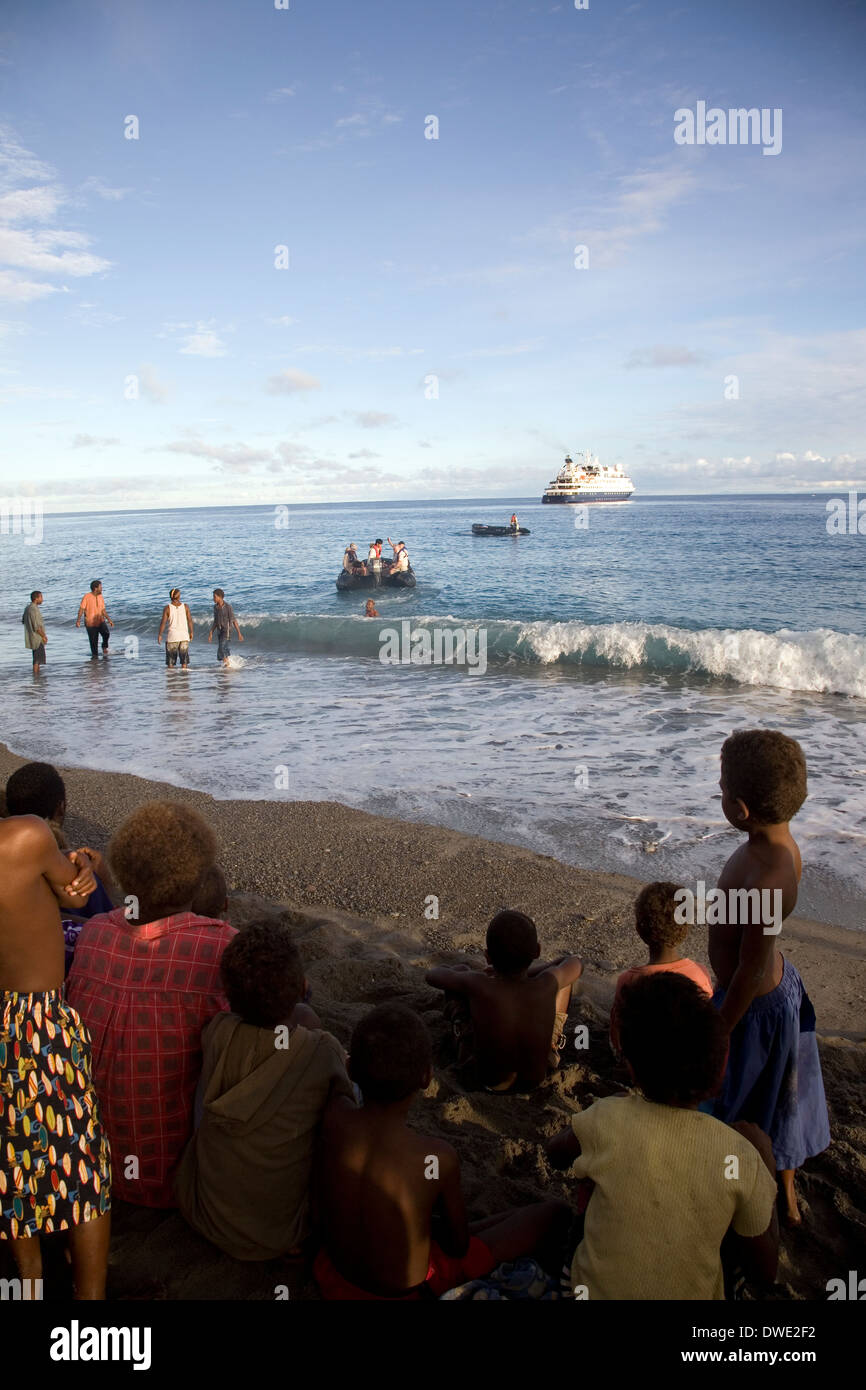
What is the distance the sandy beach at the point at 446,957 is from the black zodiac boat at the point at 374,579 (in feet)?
55.7

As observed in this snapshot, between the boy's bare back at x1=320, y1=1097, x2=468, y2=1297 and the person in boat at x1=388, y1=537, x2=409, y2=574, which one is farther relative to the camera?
the person in boat at x1=388, y1=537, x2=409, y2=574

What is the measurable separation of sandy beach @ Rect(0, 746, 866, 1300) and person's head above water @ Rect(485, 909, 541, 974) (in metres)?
0.51

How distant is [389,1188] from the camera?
6.78ft

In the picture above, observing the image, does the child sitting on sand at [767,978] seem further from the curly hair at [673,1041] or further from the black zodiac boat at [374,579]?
the black zodiac boat at [374,579]

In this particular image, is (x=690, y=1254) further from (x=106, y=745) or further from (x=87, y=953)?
(x=106, y=745)

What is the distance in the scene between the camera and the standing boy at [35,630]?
14.0 m

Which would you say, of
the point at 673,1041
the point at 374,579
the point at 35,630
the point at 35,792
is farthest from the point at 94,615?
the point at 673,1041

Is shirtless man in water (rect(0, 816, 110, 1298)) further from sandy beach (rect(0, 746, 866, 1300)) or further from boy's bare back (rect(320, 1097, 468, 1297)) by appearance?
boy's bare back (rect(320, 1097, 468, 1297))

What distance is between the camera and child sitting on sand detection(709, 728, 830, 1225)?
2498mm

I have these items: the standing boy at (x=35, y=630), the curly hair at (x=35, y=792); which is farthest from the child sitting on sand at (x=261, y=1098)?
the standing boy at (x=35, y=630)

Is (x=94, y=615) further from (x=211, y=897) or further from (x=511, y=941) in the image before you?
(x=511, y=941)

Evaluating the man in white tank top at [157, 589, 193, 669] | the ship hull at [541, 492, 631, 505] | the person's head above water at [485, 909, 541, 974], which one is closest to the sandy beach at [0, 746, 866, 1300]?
the person's head above water at [485, 909, 541, 974]

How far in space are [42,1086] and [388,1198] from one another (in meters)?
0.95

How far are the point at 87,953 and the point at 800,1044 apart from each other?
2.23m
